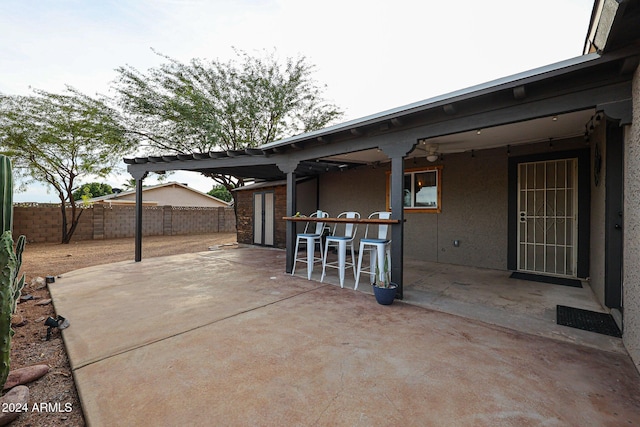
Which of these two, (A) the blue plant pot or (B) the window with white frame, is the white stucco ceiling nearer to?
(B) the window with white frame

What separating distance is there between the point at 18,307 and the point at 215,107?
867 cm

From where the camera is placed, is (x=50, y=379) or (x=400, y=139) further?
(x=400, y=139)

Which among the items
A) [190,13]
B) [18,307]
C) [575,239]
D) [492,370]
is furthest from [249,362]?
[190,13]

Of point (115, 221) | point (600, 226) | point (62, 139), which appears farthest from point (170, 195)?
point (600, 226)

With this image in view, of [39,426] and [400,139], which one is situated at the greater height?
[400,139]

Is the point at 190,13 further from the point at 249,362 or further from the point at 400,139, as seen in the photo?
the point at 249,362

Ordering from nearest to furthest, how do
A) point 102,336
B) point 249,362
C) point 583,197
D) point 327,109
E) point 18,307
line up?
point 249,362
point 102,336
point 18,307
point 583,197
point 327,109

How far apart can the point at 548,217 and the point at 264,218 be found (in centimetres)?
731

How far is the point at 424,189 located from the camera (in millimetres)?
6422

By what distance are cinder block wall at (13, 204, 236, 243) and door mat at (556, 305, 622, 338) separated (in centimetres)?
1440

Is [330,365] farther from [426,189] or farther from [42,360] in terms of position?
[426,189]

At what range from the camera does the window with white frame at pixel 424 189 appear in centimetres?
618

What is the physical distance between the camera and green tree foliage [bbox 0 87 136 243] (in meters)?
9.02

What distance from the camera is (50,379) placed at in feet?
6.63
